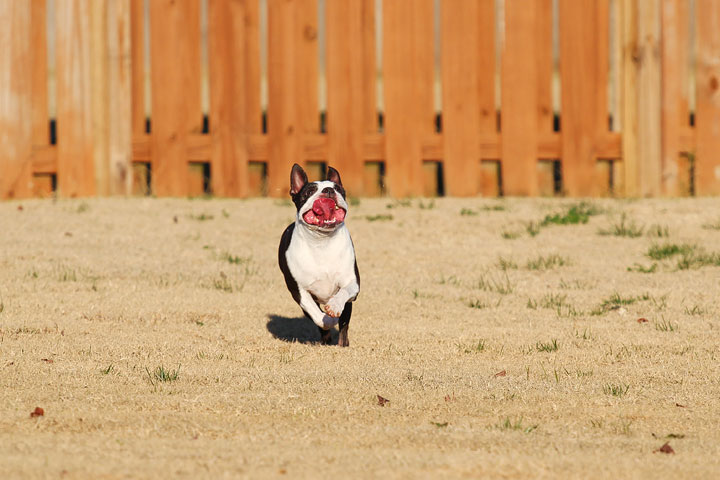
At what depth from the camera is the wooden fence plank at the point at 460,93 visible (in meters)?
11.5

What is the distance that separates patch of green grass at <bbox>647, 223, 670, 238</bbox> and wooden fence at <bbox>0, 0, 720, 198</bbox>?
1584mm

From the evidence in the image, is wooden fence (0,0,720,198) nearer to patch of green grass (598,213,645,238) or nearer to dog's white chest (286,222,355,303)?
patch of green grass (598,213,645,238)

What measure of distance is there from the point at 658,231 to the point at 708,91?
2.54m

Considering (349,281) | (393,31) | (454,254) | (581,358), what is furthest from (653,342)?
(393,31)

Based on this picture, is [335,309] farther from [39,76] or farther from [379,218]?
[39,76]

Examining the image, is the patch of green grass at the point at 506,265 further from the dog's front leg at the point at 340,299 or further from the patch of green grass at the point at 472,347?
the dog's front leg at the point at 340,299

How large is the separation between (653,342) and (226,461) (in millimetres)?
3473

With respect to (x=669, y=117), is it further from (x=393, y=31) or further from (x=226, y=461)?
(x=226, y=461)

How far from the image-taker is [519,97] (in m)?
11.5

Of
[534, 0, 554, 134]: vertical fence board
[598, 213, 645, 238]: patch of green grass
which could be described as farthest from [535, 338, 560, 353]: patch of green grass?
[534, 0, 554, 134]: vertical fence board

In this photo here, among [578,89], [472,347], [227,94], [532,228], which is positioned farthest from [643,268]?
[227,94]

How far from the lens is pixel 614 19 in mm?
11555

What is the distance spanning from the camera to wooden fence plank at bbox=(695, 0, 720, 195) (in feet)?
37.8

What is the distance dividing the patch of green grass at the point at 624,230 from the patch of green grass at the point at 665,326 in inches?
118
